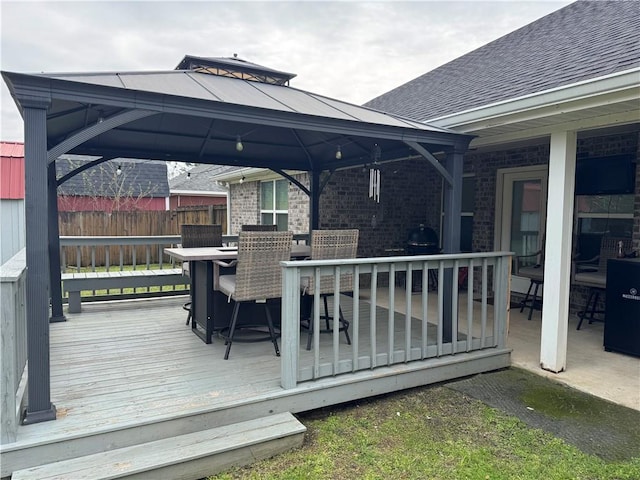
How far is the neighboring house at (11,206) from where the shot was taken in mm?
6598

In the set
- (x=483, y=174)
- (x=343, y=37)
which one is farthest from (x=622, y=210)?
(x=343, y=37)

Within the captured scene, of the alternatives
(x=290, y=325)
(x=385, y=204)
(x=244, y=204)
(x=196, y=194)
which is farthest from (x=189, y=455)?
(x=196, y=194)

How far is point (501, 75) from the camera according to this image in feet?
17.3

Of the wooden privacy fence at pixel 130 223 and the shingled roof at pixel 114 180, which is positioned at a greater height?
the shingled roof at pixel 114 180

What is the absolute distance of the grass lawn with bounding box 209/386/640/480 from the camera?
103 inches

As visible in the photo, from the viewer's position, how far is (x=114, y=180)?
1777 cm

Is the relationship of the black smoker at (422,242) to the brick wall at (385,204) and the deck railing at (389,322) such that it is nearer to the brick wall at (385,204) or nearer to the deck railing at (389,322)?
the brick wall at (385,204)

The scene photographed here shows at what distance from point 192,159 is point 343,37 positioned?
647 cm

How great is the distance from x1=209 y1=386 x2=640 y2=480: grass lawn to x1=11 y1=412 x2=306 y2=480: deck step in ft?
0.28

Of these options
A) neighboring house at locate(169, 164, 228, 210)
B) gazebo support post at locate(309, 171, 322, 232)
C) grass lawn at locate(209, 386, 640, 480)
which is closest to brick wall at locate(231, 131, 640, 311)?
gazebo support post at locate(309, 171, 322, 232)

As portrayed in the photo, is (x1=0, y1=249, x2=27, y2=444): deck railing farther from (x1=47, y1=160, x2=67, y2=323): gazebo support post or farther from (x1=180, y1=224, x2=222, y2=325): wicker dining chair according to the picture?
(x1=180, y1=224, x2=222, y2=325): wicker dining chair

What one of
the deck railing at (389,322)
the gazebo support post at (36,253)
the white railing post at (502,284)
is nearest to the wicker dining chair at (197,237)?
the deck railing at (389,322)

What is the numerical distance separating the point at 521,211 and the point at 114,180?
15.9 meters

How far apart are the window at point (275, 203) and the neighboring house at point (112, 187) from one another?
769cm
